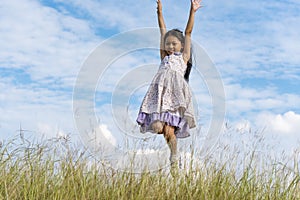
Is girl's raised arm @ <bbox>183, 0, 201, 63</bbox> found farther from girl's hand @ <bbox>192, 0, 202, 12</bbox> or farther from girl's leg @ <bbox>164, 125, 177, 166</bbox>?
girl's leg @ <bbox>164, 125, 177, 166</bbox>

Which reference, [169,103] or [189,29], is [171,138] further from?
[189,29]

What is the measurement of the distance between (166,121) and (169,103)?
0.74 ft

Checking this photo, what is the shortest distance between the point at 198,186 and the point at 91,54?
6.55ft

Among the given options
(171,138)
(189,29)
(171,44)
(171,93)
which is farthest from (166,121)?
(189,29)

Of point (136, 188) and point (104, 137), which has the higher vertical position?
point (104, 137)

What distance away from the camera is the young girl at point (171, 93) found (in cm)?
550

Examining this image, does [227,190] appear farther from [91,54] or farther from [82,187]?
[91,54]

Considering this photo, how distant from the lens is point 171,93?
564 cm

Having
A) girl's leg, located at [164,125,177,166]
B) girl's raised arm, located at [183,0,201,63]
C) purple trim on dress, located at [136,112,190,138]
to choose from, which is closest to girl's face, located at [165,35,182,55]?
girl's raised arm, located at [183,0,201,63]

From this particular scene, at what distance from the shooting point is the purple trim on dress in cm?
550

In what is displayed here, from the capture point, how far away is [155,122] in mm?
5500

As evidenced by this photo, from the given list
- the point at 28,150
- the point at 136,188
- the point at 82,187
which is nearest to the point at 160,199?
the point at 136,188

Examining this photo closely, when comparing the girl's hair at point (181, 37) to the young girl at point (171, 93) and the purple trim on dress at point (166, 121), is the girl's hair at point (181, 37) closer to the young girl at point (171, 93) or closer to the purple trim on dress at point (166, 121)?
the young girl at point (171, 93)

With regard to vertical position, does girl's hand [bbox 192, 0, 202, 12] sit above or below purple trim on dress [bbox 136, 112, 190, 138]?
above
